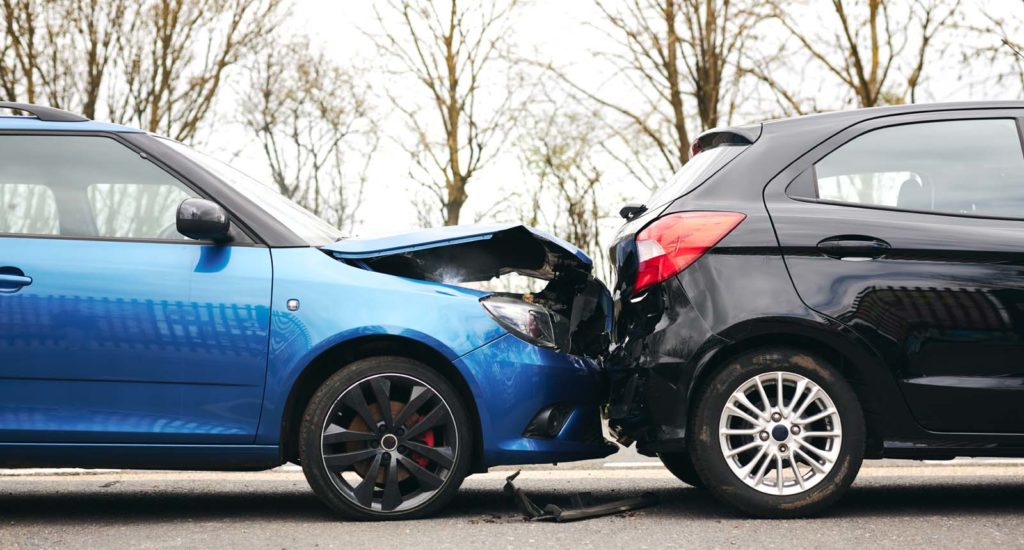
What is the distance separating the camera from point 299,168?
2919 cm

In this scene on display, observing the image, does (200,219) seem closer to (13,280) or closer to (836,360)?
(13,280)

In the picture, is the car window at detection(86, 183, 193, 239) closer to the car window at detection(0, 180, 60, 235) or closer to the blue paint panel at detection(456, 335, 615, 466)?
the car window at detection(0, 180, 60, 235)

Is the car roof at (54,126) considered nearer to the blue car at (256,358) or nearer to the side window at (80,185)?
the side window at (80,185)

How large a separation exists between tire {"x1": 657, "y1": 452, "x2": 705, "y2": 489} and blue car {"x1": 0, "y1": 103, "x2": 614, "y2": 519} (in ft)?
3.41

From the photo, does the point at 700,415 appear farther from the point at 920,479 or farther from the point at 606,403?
the point at 920,479

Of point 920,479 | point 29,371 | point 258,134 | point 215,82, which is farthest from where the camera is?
point 258,134

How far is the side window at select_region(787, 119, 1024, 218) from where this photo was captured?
15.4 feet

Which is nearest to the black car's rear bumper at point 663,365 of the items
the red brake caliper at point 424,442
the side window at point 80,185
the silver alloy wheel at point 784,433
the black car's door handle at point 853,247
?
the silver alloy wheel at point 784,433

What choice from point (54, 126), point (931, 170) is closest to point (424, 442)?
point (54, 126)

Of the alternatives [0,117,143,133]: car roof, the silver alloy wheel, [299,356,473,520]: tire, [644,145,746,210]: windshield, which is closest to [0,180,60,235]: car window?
[0,117,143,133]: car roof

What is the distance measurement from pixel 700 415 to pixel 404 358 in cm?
124

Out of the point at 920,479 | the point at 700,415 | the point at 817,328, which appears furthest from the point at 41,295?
the point at 920,479

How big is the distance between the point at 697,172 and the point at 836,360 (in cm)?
100

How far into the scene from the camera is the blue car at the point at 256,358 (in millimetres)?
4527
